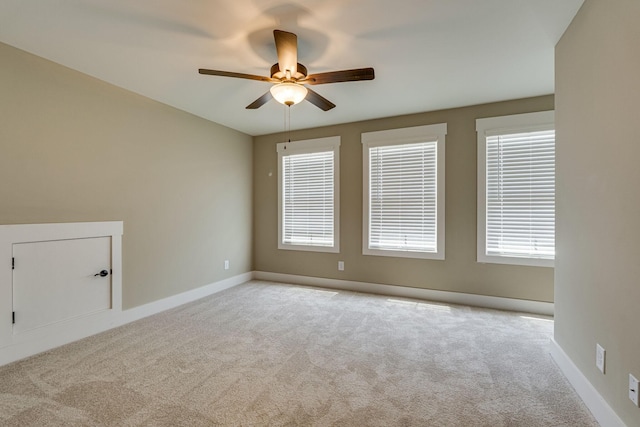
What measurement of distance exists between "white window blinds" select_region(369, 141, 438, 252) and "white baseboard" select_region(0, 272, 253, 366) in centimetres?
287

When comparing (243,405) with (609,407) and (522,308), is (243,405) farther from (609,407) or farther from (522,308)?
(522,308)

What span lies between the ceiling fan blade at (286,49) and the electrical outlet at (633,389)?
2660 mm

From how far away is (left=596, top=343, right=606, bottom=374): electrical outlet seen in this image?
65.0 inches

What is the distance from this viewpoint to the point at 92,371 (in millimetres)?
2189

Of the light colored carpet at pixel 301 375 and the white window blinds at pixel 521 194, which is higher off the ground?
the white window blinds at pixel 521 194

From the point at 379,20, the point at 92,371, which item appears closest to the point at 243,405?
the point at 92,371

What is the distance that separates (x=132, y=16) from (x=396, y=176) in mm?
3300

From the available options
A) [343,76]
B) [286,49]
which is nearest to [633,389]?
[343,76]

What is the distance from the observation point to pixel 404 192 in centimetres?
408

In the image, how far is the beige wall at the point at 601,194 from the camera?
142 cm

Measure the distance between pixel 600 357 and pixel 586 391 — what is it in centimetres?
32

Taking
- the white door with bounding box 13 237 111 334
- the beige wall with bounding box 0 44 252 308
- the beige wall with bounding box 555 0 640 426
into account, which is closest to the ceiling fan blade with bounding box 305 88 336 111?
the beige wall with bounding box 555 0 640 426

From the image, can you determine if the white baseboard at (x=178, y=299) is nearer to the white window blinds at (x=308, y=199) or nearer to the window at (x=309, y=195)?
the window at (x=309, y=195)

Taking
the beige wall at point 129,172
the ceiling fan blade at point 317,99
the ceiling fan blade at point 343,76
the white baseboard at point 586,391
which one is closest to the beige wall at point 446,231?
the beige wall at point 129,172
